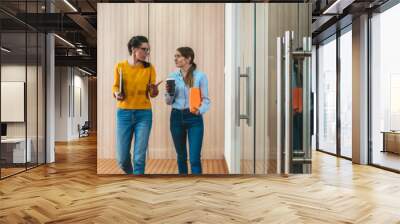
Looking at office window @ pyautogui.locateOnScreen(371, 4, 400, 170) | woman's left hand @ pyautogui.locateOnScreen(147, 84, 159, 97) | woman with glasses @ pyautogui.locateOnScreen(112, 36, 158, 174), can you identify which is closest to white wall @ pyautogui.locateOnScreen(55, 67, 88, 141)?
woman with glasses @ pyautogui.locateOnScreen(112, 36, 158, 174)

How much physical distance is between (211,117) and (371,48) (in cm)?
380

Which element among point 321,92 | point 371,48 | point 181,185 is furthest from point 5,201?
point 321,92

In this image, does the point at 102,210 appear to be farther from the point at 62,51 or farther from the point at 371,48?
the point at 62,51

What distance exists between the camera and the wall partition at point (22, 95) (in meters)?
5.78

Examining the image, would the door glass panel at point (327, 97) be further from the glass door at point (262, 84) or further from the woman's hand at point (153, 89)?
the woman's hand at point (153, 89)

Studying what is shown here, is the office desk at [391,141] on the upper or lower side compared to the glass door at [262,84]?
lower

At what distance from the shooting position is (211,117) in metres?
5.34

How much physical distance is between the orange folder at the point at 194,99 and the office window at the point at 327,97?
16.0 feet

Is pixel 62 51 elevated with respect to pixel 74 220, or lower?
elevated

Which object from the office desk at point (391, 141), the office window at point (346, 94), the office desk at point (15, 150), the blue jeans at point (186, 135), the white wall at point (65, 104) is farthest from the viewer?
the white wall at point (65, 104)

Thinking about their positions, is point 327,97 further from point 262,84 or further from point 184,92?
point 262,84

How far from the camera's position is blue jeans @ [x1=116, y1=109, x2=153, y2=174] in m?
5.30

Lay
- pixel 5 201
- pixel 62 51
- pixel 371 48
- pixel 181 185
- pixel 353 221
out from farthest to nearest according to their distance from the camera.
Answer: pixel 62 51 < pixel 371 48 < pixel 181 185 < pixel 5 201 < pixel 353 221

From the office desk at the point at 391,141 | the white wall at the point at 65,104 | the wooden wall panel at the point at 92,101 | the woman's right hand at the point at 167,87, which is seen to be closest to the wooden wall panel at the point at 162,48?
the woman's right hand at the point at 167,87
